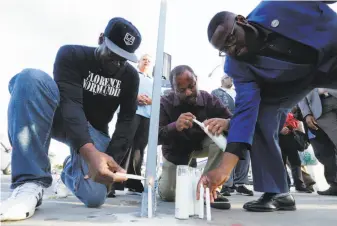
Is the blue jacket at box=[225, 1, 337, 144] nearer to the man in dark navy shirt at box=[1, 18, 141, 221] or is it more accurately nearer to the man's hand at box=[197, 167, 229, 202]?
the man's hand at box=[197, 167, 229, 202]

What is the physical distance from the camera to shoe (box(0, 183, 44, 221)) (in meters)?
1.04

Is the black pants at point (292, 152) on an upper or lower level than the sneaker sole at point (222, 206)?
upper

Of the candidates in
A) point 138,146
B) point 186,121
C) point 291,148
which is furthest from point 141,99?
point 291,148

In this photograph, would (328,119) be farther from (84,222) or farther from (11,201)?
(11,201)

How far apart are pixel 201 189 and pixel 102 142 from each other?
0.79m

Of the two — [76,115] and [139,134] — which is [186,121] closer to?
[76,115]

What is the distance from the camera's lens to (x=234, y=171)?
3.05 m

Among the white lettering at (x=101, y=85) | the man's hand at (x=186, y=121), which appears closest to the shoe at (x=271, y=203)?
the man's hand at (x=186, y=121)

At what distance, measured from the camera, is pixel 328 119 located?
104 inches

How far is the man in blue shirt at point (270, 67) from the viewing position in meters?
1.47

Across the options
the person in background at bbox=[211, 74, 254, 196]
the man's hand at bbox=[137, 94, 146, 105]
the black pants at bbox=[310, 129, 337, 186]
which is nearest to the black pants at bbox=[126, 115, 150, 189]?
the man's hand at bbox=[137, 94, 146, 105]

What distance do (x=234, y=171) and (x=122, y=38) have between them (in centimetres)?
206

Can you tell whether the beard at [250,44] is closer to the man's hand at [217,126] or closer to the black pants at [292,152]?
the man's hand at [217,126]

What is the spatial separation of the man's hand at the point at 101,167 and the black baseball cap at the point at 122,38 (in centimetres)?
53
